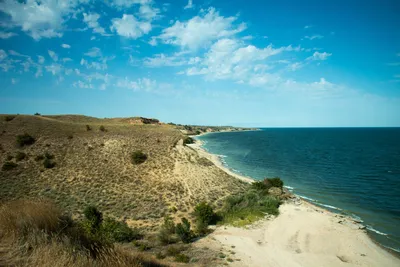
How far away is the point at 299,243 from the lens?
16703 millimetres

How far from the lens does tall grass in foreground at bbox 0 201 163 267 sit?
487 cm

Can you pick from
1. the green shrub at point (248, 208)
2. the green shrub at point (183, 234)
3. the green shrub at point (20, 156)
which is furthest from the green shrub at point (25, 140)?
the green shrub at point (248, 208)

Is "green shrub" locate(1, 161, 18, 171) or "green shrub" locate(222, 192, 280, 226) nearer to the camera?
"green shrub" locate(222, 192, 280, 226)

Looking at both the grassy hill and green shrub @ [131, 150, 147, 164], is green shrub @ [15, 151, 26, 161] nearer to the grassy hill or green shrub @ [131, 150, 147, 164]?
the grassy hill

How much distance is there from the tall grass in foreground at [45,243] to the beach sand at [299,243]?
9601mm

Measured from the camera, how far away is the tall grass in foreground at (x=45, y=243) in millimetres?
4871

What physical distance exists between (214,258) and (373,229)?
16915 mm

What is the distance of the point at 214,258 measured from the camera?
13.2 meters

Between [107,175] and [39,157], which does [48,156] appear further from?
[107,175]

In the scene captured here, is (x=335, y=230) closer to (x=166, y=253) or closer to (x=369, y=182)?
(x=166, y=253)

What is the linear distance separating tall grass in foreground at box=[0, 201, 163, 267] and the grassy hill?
13.7 m

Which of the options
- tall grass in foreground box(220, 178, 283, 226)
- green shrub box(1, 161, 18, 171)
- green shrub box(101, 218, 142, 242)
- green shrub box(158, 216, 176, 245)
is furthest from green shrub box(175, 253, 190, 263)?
green shrub box(1, 161, 18, 171)

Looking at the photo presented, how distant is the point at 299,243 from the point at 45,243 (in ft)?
56.0

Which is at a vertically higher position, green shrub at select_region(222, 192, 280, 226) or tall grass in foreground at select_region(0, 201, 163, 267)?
tall grass in foreground at select_region(0, 201, 163, 267)
